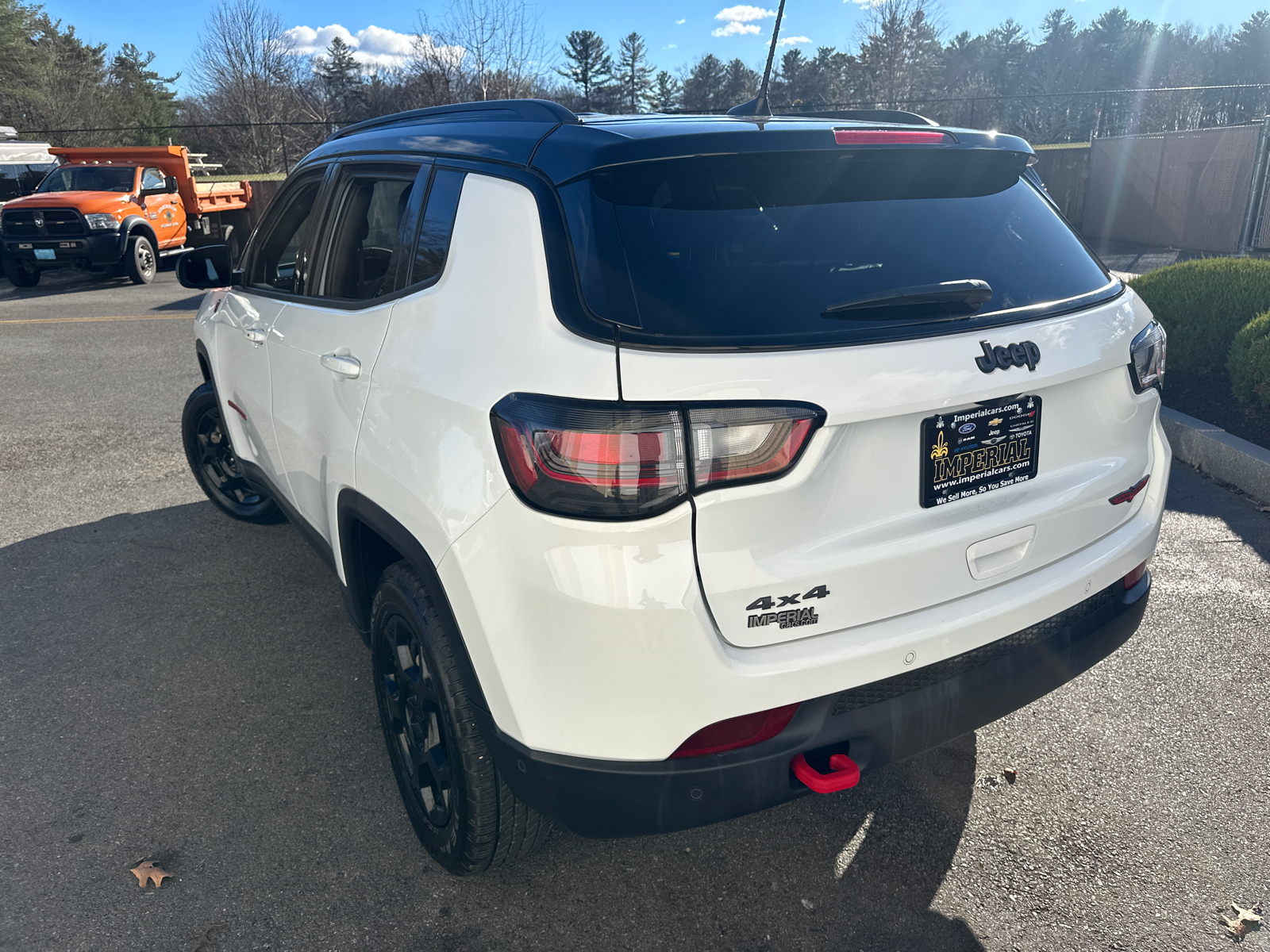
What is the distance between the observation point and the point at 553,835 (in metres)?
2.57

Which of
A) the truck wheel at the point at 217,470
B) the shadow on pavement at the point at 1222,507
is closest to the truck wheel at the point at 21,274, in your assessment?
the truck wheel at the point at 217,470

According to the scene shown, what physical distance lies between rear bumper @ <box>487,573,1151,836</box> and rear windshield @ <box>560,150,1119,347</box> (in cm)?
77

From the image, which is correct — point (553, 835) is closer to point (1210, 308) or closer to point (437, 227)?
point (437, 227)

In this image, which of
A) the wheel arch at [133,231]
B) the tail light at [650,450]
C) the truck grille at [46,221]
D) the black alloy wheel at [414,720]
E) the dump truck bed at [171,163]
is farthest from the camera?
the dump truck bed at [171,163]

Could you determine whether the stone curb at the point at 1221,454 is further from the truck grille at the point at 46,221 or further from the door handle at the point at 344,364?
the truck grille at the point at 46,221

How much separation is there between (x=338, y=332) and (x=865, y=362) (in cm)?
158

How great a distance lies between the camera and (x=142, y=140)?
42.9 metres

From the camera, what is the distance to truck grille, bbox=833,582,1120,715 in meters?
2.00

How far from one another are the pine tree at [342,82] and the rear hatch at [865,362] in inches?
1758

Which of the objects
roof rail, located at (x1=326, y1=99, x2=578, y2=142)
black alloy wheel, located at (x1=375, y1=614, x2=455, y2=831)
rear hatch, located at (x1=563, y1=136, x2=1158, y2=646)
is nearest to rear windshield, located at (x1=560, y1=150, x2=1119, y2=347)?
rear hatch, located at (x1=563, y1=136, x2=1158, y2=646)

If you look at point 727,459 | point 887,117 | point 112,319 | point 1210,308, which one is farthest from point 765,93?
point 112,319

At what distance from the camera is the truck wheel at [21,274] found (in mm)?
16016

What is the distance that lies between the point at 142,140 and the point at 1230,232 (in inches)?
1721

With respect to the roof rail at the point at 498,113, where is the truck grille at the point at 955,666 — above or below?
below
